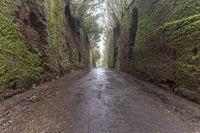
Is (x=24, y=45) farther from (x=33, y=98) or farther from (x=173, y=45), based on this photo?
(x=173, y=45)

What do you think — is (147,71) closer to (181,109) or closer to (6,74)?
(181,109)

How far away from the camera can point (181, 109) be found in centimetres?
483

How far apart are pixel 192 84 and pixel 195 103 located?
0.60 metres

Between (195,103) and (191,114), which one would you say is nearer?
(191,114)

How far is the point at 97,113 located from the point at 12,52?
11.1 ft

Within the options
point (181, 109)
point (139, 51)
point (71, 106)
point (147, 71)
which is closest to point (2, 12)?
point (71, 106)

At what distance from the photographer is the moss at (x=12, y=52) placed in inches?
201

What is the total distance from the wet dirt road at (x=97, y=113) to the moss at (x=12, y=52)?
667 mm

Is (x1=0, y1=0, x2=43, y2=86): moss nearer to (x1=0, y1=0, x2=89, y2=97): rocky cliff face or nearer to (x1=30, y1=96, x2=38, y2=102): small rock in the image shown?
(x1=0, y1=0, x2=89, y2=97): rocky cliff face

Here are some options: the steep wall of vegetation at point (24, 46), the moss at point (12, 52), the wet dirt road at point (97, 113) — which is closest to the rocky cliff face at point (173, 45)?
the wet dirt road at point (97, 113)

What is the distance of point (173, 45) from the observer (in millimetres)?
6680

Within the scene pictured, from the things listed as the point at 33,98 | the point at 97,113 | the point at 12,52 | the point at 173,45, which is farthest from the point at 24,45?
the point at 173,45

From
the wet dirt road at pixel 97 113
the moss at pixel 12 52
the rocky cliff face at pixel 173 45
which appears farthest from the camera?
the rocky cliff face at pixel 173 45

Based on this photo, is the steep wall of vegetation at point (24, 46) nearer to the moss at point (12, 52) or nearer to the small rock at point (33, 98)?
the moss at point (12, 52)
